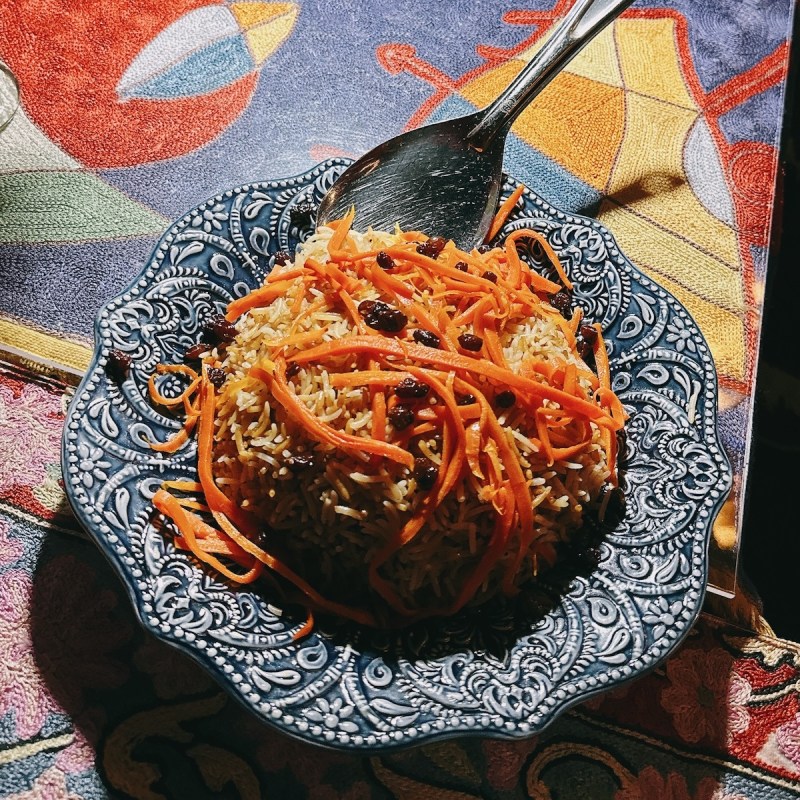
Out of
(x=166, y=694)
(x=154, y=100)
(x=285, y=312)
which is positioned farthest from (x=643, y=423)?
(x=154, y=100)

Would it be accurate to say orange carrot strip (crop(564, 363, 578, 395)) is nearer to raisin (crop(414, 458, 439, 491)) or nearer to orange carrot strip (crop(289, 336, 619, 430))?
orange carrot strip (crop(289, 336, 619, 430))

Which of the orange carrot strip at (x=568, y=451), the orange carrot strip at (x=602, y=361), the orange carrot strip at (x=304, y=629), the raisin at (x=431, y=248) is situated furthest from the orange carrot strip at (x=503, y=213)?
the orange carrot strip at (x=304, y=629)

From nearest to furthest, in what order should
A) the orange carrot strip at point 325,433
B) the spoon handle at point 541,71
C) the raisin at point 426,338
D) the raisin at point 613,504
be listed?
the orange carrot strip at point 325,433 → the raisin at point 426,338 → the raisin at point 613,504 → the spoon handle at point 541,71

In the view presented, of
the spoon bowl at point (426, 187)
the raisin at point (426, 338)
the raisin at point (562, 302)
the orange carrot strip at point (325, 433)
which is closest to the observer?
the orange carrot strip at point (325, 433)

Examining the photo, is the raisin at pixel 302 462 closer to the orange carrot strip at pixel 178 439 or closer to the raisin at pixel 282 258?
the orange carrot strip at pixel 178 439

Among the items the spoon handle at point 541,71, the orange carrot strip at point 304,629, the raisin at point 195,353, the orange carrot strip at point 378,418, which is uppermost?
the spoon handle at point 541,71

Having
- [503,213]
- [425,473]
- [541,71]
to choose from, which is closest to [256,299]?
[425,473]

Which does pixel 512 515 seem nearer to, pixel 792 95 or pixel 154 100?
pixel 154 100

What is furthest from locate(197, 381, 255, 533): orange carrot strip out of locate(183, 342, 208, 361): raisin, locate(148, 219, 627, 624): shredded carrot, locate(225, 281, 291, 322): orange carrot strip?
locate(225, 281, 291, 322): orange carrot strip
